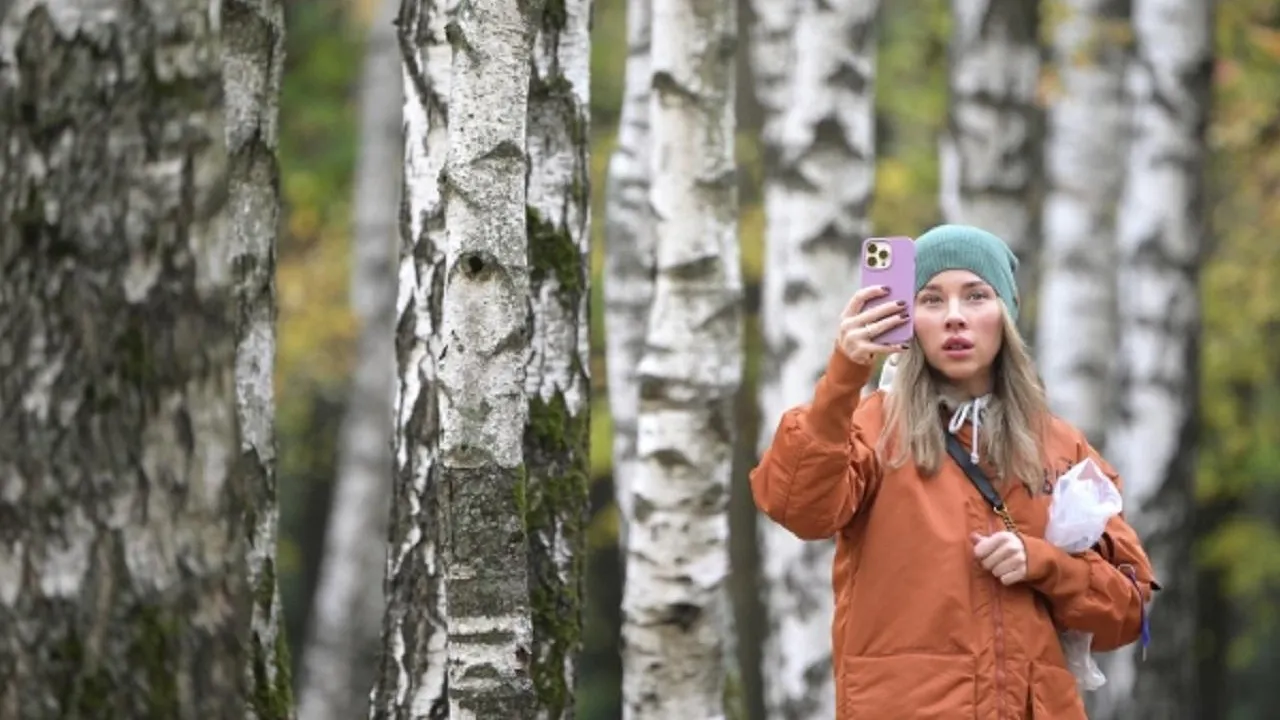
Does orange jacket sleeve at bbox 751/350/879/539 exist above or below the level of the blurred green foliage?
below

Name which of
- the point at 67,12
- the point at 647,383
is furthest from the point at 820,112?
the point at 67,12

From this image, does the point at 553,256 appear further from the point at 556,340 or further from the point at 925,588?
the point at 925,588

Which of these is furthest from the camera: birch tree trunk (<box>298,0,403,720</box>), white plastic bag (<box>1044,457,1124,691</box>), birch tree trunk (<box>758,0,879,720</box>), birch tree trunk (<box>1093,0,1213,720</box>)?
birch tree trunk (<box>298,0,403,720</box>)

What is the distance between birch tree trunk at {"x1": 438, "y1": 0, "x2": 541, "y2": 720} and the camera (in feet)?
16.1

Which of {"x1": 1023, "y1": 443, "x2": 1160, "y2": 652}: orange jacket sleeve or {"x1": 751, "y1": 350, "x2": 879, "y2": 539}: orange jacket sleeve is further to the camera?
{"x1": 1023, "y1": 443, "x2": 1160, "y2": 652}: orange jacket sleeve

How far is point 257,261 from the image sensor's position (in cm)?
596

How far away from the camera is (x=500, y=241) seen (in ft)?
16.1

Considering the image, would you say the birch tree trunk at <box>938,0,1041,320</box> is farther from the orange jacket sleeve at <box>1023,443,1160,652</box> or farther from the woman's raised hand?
the woman's raised hand

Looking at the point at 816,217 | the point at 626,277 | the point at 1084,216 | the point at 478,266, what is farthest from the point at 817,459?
the point at 1084,216

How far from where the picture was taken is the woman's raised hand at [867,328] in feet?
16.1

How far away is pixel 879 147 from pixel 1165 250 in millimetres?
9104

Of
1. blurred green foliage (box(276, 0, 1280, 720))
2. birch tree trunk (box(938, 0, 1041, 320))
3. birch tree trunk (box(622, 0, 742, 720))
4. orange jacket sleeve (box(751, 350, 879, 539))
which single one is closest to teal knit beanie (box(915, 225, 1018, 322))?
orange jacket sleeve (box(751, 350, 879, 539))

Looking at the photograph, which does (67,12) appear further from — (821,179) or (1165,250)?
(1165,250)

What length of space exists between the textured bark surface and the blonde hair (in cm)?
97
